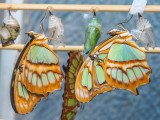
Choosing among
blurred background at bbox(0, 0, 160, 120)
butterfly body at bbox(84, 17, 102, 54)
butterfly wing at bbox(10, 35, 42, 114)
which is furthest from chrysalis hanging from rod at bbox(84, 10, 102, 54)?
blurred background at bbox(0, 0, 160, 120)

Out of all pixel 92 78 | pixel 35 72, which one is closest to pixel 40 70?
pixel 35 72

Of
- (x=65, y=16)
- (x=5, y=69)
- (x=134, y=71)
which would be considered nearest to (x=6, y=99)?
(x=5, y=69)

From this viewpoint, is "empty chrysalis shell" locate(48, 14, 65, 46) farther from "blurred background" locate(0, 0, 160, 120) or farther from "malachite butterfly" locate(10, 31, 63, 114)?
"blurred background" locate(0, 0, 160, 120)

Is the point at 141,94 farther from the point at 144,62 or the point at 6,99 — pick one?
the point at 6,99

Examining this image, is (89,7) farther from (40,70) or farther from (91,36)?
(40,70)

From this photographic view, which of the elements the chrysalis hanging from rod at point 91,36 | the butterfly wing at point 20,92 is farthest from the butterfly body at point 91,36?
the butterfly wing at point 20,92

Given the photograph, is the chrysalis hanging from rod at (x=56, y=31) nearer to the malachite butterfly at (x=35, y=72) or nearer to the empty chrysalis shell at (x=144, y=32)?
the malachite butterfly at (x=35, y=72)
